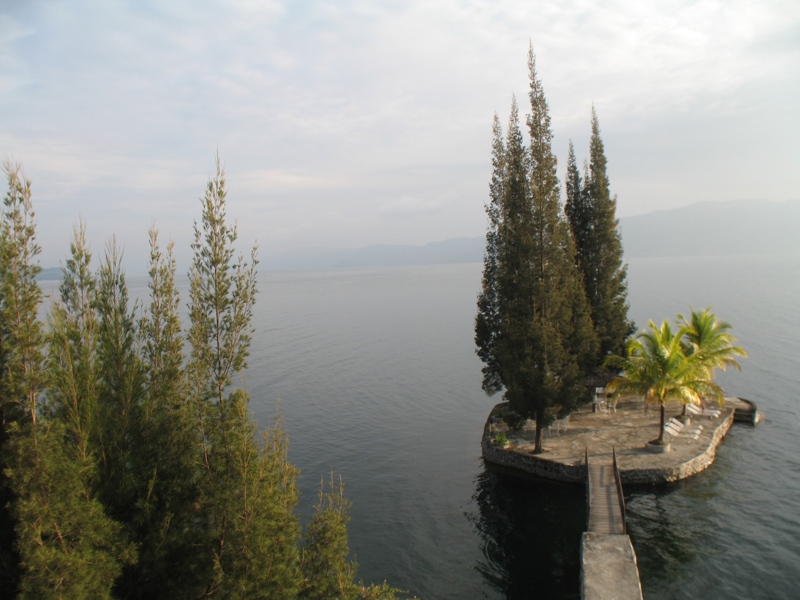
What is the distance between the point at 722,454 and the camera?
95.9ft

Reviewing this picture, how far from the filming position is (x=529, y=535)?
884 inches

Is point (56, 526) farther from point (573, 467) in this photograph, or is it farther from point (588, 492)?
point (573, 467)

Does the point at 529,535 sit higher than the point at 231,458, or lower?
lower

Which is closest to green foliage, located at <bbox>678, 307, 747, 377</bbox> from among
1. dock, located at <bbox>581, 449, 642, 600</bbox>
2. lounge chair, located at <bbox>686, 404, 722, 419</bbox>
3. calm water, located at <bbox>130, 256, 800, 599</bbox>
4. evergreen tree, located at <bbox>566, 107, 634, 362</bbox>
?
lounge chair, located at <bbox>686, 404, 722, 419</bbox>

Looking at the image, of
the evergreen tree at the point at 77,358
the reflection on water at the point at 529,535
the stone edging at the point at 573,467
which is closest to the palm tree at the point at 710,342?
the stone edging at the point at 573,467

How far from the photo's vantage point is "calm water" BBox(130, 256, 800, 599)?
64.1 ft

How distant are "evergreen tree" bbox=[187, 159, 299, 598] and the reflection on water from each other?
11.0 m

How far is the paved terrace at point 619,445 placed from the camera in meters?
25.5

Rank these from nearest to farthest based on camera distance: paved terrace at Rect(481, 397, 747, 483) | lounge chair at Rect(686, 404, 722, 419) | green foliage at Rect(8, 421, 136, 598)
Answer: green foliage at Rect(8, 421, 136, 598) → paved terrace at Rect(481, 397, 747, 483) → lounge chair at Rect(686, 404, 722, 419)

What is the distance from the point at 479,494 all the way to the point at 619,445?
7.85 meters

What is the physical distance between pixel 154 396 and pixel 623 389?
24906 mm

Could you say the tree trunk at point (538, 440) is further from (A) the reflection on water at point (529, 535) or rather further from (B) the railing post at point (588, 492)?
(B) the railing post at point (588, 492)

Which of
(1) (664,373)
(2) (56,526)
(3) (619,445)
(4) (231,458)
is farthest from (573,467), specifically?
(2) (56,526)

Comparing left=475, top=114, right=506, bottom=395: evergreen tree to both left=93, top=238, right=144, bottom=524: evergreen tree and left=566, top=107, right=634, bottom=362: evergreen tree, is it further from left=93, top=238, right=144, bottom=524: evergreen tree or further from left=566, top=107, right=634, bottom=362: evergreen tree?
left=93, top=238, right=144, bottom=524: evergreen tree
